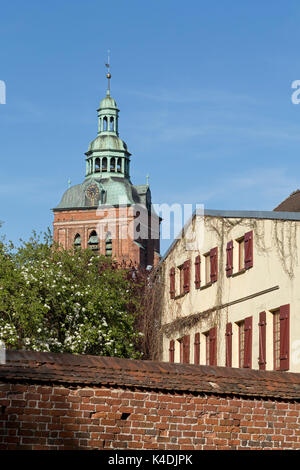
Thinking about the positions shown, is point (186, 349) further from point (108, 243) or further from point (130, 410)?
point (108, 243)

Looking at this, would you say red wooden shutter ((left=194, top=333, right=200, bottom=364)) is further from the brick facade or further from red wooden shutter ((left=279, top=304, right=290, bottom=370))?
the brick facade

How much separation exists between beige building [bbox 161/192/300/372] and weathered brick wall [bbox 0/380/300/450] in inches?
496

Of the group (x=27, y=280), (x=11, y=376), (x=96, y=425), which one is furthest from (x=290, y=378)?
(x=27, y=280)

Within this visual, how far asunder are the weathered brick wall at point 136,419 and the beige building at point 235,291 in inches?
496

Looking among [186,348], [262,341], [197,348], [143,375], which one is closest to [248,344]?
[262,341]

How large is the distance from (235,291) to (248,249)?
1.72 m

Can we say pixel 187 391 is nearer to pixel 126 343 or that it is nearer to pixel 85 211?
pixel 126 343

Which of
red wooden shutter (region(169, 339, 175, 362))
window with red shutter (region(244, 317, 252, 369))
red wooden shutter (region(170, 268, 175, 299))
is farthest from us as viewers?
red wooden shutter (region(170, 268, 175, 299))

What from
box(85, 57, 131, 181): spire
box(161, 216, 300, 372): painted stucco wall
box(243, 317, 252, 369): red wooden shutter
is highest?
box(85, 57, 131, 181): spire

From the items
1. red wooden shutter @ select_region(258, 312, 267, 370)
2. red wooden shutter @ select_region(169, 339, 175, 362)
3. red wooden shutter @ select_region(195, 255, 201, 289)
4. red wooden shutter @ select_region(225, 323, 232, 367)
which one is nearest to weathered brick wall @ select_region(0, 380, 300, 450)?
red wooden shutter @ select_region(258, 312, 267, 370)

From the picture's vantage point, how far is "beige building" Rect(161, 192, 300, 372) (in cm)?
2925

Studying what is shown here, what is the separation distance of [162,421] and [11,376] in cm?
242

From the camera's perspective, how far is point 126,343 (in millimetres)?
41469

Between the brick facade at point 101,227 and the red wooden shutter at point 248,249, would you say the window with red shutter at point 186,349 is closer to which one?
the red wooden shutter at point 248,249
